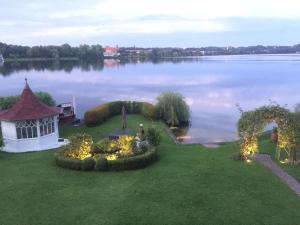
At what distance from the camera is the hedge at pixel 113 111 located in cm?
3972

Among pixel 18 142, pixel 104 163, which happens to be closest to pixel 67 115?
pixel 18 142

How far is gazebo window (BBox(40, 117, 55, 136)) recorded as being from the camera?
2989cm

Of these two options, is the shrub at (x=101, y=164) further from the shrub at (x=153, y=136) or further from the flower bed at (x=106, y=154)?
the shrub at (x=153, y=136)

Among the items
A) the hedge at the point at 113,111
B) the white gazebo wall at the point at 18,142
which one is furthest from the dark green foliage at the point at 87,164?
the hedge at the point at 113,111

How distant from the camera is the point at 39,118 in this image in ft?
95.4

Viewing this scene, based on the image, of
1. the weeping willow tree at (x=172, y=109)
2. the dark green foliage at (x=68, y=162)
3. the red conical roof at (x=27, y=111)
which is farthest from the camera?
the weeping willow tree at (x=172, y=109)

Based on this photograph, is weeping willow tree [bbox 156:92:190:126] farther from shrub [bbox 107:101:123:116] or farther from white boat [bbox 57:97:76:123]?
white boat [bbox 57:97:76:123]

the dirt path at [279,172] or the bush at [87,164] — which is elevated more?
the bush at [87,164]

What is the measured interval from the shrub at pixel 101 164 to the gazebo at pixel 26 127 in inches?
Answer: 368

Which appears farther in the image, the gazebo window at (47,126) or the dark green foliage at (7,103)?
the dark green foliage at (7,103)

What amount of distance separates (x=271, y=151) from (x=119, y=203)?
14.7 m

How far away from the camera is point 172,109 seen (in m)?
45.1

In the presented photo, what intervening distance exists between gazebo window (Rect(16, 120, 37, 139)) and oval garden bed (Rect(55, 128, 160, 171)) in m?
5.97

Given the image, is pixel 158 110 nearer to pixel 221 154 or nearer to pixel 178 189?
pixel 221 154
